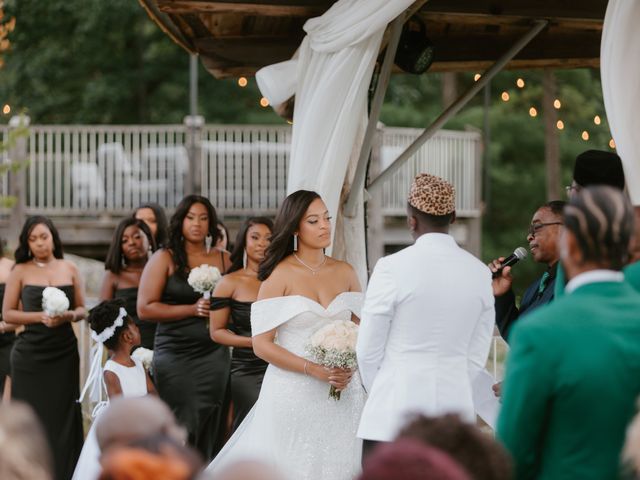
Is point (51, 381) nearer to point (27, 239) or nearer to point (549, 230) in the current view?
point (27, 239)

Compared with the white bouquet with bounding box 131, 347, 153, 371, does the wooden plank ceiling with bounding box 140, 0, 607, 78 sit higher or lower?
higher

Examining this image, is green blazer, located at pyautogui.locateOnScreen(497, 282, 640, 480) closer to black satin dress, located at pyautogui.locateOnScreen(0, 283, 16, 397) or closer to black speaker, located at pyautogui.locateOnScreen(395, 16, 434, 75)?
black speaker, located at pyautogui.locateOnScreen(395, 16, 434, 75)

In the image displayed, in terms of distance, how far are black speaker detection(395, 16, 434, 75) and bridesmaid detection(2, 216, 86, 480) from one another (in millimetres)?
3116

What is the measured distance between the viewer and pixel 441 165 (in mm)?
22344

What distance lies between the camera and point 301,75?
7469 mm

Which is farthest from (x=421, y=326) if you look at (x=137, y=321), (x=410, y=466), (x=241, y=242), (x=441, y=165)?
(x=441, y=165)

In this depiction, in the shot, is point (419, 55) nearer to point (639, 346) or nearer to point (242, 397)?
point (242, 397)

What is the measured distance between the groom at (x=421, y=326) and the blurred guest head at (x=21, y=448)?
2285 mm

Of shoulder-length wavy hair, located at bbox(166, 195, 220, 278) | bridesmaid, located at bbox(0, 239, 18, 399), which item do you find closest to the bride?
shoulder-length wavy hair, located at bbox(166, 195, 220, 278)

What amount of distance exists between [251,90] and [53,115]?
4589 mm

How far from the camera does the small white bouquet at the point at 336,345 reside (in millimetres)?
6188

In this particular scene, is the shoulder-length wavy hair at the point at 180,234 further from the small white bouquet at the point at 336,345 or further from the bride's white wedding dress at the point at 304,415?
the small white bouquet at the point at 336,345

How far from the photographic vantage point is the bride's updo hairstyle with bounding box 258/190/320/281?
257 inches

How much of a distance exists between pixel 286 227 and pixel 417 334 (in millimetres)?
1506
